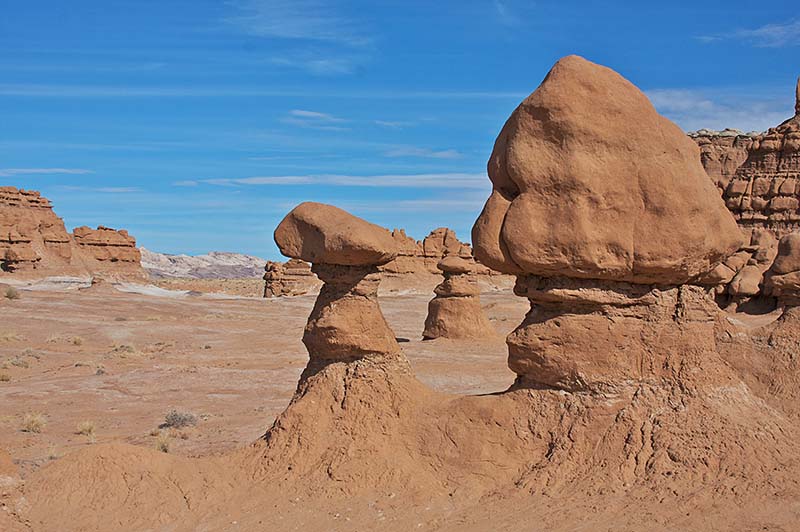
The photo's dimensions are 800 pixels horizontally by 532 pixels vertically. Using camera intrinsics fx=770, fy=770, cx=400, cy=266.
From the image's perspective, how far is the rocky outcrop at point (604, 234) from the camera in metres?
5.71

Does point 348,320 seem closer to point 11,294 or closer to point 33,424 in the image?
point 33,424

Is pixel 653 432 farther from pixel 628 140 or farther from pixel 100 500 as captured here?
pixel 100 500

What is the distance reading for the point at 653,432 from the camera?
17.9ft

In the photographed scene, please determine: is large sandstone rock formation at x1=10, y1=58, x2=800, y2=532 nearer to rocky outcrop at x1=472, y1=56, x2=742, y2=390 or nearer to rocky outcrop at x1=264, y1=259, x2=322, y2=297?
rocky outcrop at x1=472, y1=56, x2=742, y2=390

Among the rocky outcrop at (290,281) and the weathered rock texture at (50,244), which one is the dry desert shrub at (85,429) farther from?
the rocky outcrop at (290,281)

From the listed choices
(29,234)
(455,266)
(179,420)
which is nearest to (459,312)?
(455,266)

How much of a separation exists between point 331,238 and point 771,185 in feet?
89.6

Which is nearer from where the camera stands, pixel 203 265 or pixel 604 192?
pixel 604 192

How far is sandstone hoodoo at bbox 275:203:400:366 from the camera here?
7.23 metres

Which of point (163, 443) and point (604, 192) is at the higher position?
point (604, 192)

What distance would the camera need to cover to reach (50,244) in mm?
40375

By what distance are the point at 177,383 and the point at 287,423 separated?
9.87 m

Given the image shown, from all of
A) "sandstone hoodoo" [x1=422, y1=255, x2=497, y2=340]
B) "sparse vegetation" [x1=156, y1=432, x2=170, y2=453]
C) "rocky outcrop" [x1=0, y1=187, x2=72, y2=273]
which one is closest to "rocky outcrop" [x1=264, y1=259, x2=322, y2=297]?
"rocky outcrop" [x1=0, y1=187, x2=72, y2=273]

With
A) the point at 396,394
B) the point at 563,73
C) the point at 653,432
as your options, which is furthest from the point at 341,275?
the point at 653,432
